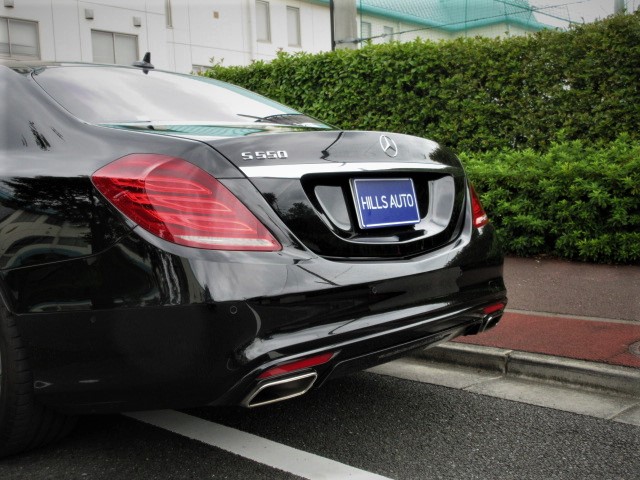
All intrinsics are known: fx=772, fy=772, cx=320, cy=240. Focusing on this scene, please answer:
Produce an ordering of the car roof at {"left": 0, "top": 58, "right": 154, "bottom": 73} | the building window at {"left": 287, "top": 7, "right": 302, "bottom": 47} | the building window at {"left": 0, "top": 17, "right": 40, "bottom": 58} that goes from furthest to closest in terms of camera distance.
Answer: the building window at {"left": 287, "top": 7, "right": 302, "bottom": 47} → the building window at {"left": 0, "top": 17, "right": 40, "bottom": 58} → the car roof at {"left": 0, "top": 58, "right": 154, "bottom": 73}

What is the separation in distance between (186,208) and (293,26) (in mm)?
30154

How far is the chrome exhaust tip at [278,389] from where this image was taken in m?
2.46

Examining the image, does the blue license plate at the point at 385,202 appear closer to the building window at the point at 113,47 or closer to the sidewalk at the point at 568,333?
the sidewalk at the point at 568,333

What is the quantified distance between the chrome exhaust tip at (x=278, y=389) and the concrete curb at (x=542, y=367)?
149 centimetres

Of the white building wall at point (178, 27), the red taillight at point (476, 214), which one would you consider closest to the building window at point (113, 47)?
the white building wall at point (178, 27)

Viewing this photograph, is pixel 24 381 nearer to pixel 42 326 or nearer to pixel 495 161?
pixel 42 326

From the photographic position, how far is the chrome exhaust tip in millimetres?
2465

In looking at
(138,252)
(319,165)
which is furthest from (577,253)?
(138,252)

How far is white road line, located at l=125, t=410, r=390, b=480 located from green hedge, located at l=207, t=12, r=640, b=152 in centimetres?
541

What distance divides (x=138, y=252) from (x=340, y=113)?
720 centimetres

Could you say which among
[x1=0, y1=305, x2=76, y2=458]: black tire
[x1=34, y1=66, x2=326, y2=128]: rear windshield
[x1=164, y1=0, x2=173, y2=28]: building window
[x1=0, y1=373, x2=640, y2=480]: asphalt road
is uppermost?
[x1=164, y1=0, x2=173, y2=28]: building window

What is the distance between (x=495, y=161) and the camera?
7.28 metres

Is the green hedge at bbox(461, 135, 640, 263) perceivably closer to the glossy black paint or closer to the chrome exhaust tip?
the glossy black paint

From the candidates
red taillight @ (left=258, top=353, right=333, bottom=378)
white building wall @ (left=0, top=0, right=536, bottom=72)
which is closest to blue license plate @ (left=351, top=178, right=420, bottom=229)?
red taillight @ (left=258, top=353, right=333, bottom=378)
